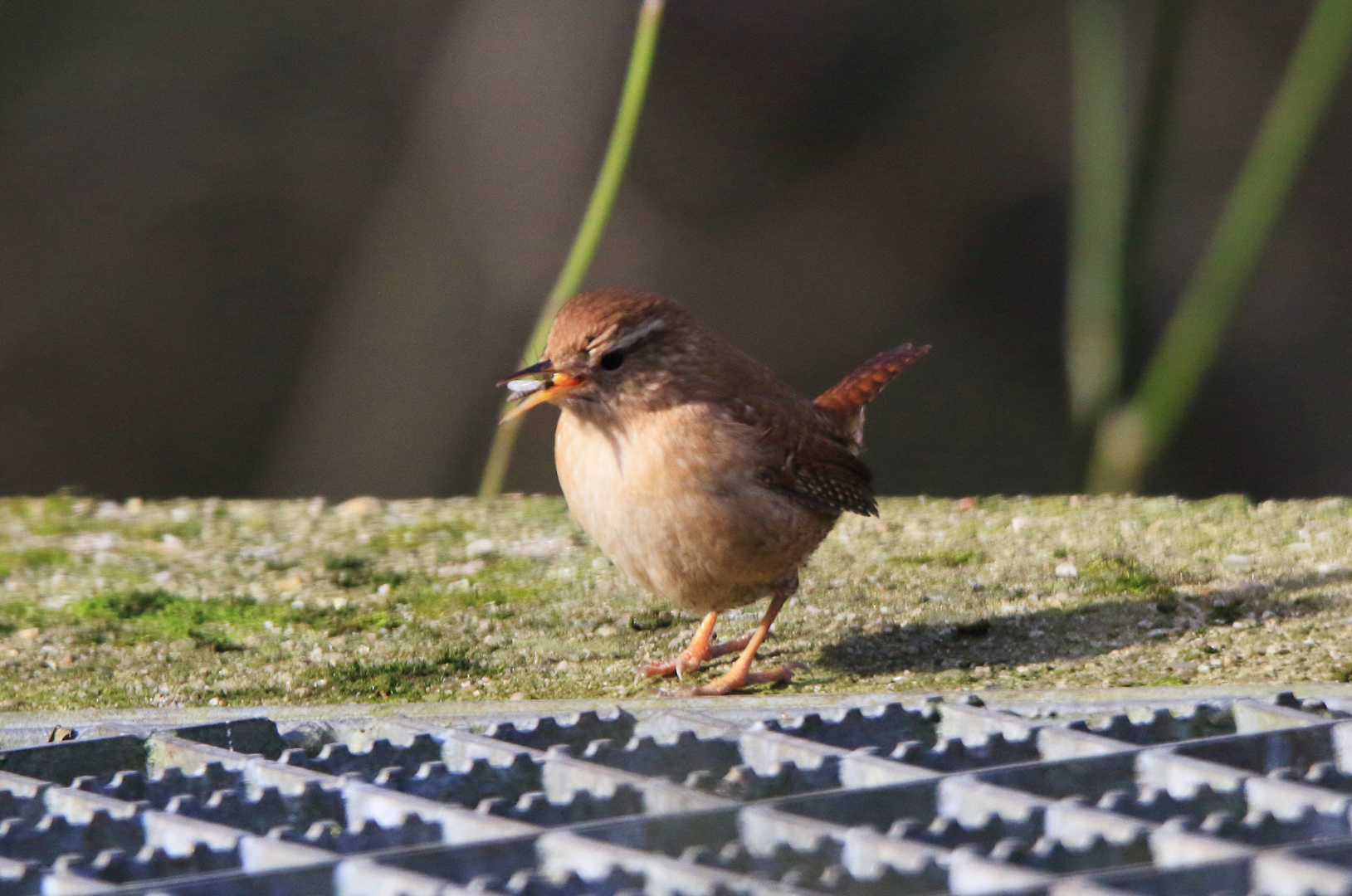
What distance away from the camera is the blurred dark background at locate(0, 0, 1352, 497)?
812 cm

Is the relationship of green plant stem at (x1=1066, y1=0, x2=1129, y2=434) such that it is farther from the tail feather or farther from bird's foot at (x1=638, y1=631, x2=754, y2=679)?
bird's foot at (x1=638, y1=631, x2=754, y2=679)

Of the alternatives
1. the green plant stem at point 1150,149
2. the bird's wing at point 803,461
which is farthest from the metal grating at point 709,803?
the green plant stem at point 1150,149

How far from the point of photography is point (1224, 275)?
551cm

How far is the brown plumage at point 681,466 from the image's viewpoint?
3.11 meters

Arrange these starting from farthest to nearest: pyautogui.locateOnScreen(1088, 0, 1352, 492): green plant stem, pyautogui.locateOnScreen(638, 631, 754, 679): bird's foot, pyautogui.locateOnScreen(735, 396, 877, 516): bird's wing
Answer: pyautogui.locateOnScreen(1088, 0, 1352, 492): green plant stem → pyautogui.locateOnScreen(735, 396, 877, 516): bird's wing → pyautogui.locateOnScreen(638, 631, 754, 679): bird's foot

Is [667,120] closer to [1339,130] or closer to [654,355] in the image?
[1339,130]

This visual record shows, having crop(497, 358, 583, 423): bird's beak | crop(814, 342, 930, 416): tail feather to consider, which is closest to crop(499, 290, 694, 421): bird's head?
crop(497, 358, 583, 423): bird's beak

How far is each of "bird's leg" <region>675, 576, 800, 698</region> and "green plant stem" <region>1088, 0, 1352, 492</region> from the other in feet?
8.39

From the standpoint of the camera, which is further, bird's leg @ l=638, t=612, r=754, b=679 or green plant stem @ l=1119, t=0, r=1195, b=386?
green plant stem @ l=1119, t=0, r=1195, b=386

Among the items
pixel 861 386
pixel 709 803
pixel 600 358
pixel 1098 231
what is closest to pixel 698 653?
pixel 600 358

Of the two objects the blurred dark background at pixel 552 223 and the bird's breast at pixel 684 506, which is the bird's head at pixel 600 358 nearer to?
the bird's breast at pixel 684 506

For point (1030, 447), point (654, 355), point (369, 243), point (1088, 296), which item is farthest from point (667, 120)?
point (654, 355)

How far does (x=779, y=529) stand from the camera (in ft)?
10.4

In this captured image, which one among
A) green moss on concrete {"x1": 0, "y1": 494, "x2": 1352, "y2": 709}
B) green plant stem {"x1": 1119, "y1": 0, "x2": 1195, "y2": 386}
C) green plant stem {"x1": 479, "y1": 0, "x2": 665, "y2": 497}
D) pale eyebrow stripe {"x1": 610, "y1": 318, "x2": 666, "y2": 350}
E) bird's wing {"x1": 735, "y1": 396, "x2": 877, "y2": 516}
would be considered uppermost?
green plant stem {"x1": 1119, "y1": 0, "x2": 1195, "y2": 386}
